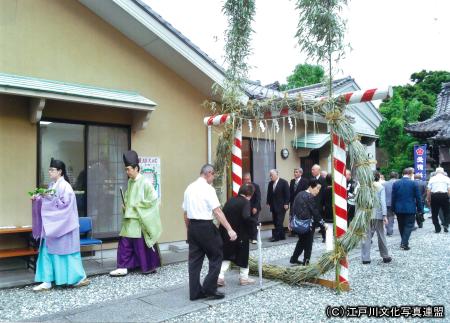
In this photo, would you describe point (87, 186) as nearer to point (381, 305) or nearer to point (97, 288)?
point (97, 288)

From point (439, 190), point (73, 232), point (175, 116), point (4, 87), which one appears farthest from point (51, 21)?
point (439, 190)

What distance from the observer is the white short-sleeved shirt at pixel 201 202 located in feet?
17.5

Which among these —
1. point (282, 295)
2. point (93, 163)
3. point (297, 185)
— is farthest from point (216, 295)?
point (297, 185)

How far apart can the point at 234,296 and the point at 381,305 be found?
2.00 m

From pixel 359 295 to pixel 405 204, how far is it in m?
3.96

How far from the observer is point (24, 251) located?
650 cm

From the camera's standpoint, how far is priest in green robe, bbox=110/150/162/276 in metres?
6.90

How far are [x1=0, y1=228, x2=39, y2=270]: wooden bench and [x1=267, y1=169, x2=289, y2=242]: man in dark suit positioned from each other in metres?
5.88

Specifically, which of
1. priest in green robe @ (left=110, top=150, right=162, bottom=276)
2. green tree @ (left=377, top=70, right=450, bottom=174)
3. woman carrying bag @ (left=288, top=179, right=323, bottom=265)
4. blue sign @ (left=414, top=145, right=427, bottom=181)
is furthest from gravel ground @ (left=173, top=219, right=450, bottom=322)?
green tree @ (left=377, top=70, right=450, bottom=174)

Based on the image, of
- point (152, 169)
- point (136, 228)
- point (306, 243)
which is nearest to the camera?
point (136, 228)

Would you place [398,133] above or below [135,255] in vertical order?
above

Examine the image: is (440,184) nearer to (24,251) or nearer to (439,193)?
(439,193)

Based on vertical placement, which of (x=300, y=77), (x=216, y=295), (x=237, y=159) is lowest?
(x=216, y=295)

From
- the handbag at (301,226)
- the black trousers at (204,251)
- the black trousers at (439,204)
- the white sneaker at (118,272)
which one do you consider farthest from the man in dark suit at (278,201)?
the black trousers at (204,251)
